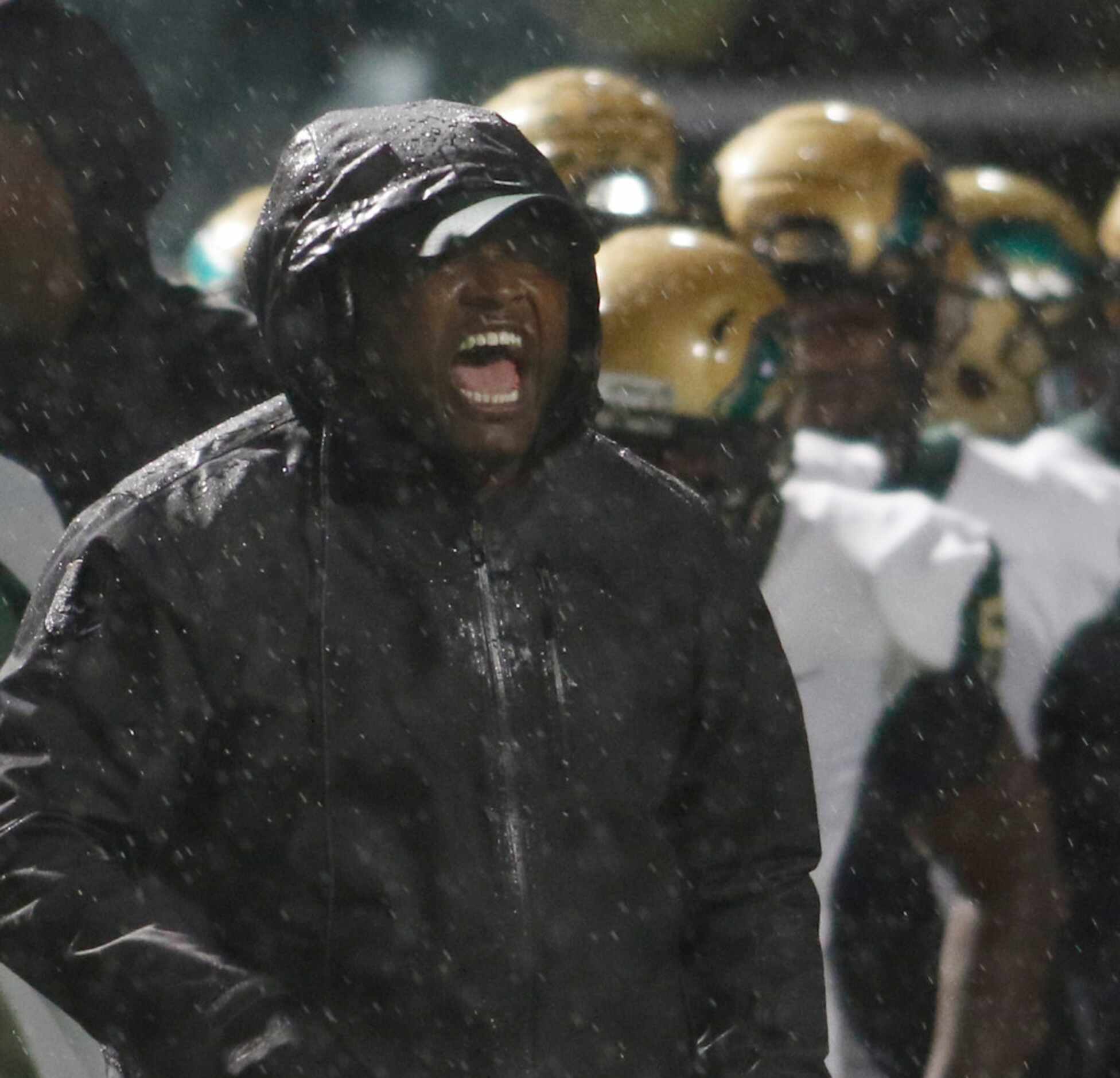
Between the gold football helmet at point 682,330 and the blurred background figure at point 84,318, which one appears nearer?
the blurred background figure at point 84,318

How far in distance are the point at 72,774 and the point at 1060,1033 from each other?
2301 mm

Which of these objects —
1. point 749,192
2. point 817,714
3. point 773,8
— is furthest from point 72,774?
point 773,8

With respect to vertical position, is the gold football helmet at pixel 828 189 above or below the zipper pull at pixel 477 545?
below

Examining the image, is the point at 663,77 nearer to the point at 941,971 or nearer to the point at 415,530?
the point at 941,971

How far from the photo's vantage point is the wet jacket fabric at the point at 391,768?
216cm

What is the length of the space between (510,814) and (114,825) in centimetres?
35

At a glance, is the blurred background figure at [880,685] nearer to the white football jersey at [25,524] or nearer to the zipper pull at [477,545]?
the white football jersey at [25,524]

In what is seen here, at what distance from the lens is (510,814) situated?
2.25 m

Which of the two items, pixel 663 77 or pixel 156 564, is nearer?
pixel 156 564

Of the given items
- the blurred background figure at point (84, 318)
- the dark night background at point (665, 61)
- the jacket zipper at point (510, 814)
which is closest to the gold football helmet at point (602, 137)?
the blurred background figure at point (84, 318)

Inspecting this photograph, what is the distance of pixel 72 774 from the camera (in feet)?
7.11

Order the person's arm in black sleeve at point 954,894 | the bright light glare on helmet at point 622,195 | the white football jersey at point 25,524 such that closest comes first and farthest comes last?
the white football jersey at point 25,524 < the person's arm in black sleeve at point 954,894 < the bright light glare on helmet at point 622,195

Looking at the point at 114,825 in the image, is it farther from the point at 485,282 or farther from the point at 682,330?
the point at 682,330

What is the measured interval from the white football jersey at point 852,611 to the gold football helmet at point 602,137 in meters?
1.04
